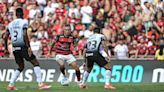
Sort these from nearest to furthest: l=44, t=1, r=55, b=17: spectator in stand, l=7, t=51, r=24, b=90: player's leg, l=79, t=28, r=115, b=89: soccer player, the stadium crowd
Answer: l=7, t=51, r=24, b=90: player's leg < l=79, t=28, r=115, b=89: soccer player < the stadium crowd < l=44, t=1, r=55, b=17: spectator in stand

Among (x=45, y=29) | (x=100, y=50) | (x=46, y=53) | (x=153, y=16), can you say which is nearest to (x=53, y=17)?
(x=45, y=29)

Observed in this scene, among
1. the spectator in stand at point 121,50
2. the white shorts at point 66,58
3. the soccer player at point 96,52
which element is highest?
the soccer player at point 96,52

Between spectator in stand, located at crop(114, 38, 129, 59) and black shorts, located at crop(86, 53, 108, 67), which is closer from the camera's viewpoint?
black shorts, located at crop(86, 53, 108, 67)

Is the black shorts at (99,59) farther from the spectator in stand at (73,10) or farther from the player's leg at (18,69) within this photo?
the spectator in stand at (73,10)

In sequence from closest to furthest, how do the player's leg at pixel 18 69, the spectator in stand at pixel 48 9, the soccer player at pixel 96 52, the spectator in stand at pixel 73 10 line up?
the player's leg at pixel 18 69
the soccer player at pixel 96 52
the spectator in stand at pixel 73 10
the spectator in stand at pixel 48 9

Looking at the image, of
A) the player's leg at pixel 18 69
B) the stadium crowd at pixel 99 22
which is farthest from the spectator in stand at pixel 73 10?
the player's leg at pixel 18 69

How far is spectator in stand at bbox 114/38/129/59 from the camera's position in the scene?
27.1 metres

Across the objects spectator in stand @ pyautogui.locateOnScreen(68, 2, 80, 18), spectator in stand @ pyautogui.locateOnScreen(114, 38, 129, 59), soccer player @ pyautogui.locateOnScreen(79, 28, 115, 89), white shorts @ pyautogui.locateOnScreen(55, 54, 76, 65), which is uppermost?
spectator in stand @ pyautogui.locateOnScreen(68, 2, 80, 18)

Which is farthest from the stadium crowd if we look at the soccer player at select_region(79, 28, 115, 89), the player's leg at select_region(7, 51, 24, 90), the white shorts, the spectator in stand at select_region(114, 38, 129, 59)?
the player's leg at select_region(7, 51, 24, 90)

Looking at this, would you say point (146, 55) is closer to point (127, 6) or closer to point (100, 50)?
point (127, 6)

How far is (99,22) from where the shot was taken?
96.2 ft

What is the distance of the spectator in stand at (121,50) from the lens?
27125 millimetres

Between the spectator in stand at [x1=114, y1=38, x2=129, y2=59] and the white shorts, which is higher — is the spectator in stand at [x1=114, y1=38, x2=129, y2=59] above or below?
below

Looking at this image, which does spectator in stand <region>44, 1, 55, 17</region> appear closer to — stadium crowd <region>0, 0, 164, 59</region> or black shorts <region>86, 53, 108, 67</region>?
stadium crowd <region>0, 0, 164, 59</region>
